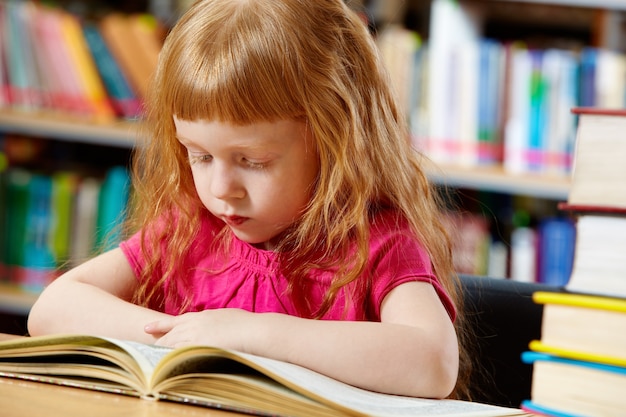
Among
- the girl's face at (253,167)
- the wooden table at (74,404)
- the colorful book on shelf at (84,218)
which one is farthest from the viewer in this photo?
the colorful book on shelf at (84,218)

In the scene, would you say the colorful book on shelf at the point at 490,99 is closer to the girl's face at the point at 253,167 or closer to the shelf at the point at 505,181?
the shelf at the point at 505,181

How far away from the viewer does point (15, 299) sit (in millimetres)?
2516

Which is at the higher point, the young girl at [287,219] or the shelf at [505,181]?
the shelf at [505,181]

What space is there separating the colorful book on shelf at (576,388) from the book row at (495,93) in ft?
4.58

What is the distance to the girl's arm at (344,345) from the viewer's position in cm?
85

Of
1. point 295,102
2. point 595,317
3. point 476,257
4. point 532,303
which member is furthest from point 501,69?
point 595,317

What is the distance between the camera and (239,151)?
964mm

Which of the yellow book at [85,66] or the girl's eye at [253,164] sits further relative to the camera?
the yellow book at [85,66]

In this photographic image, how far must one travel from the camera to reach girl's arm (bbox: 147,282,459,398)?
850 millimetres

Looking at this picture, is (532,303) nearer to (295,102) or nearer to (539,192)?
(295,102)

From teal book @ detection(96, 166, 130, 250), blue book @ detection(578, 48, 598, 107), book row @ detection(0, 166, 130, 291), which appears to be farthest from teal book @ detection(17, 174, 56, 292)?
blue book @ detection(578, 48, 598, 107)

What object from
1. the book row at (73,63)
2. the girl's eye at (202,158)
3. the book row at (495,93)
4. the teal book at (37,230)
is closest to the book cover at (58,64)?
the book row at (73,63)

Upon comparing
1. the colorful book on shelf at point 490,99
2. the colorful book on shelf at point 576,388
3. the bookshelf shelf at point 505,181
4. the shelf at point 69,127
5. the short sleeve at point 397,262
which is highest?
the colorful book on shelf at point 490,99

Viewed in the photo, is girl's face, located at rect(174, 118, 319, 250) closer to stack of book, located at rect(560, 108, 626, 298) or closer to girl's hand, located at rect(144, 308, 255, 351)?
girl's hand, located at rect(144, 308, 255, 351)
